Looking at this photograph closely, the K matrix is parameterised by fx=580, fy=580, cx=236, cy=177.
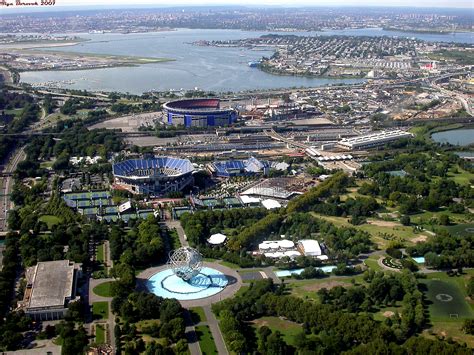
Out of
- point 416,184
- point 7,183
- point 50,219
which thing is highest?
point 416,184

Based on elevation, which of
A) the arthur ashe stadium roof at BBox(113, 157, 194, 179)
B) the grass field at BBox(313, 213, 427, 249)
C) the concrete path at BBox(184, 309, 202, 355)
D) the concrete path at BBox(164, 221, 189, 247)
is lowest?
the concrete path at BBox(164, 221, 189, 247)

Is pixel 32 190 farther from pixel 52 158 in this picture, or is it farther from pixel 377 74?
pixel 377 74

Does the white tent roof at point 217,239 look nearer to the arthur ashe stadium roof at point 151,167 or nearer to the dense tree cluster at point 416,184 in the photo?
the arthur ashe stadium roof at point 151,167

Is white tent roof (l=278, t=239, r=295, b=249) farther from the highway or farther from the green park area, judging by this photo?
the highway

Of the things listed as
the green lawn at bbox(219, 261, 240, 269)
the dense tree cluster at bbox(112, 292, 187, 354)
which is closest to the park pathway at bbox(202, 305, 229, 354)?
the dense tree cluster at bbox(112, 292, 187, 354)

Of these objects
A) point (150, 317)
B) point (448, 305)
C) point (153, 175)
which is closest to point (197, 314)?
point (150, 317)

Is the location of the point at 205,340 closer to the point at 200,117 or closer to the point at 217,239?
the point at 217,239
